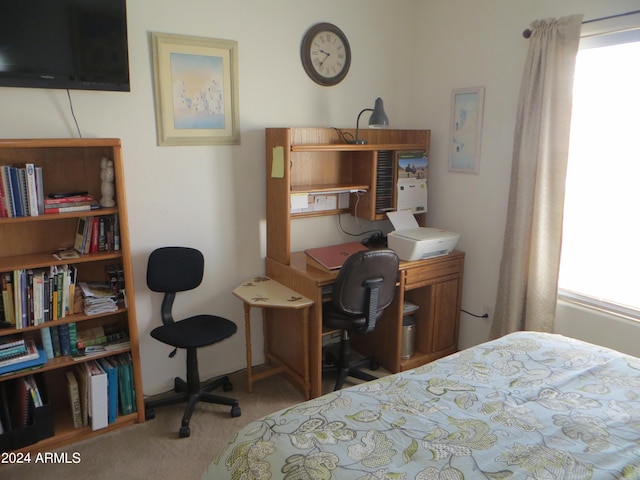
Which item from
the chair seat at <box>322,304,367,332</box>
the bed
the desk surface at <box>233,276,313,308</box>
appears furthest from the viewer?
the chair seat at <box>322,304,367,332</box>

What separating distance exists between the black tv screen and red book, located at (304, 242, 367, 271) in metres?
1.41

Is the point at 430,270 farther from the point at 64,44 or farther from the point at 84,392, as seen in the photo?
the point at 64,44

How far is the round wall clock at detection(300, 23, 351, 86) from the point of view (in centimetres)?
309

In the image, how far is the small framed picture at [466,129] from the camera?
3150 mm

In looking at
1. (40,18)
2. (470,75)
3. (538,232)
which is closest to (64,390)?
(40,18)

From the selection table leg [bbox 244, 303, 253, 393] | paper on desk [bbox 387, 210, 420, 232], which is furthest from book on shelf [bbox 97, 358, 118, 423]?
paper on desk [bbox 387, 210, 420, 232]

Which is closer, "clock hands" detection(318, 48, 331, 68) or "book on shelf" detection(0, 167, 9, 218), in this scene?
"book on shelf" detection(0, 167, 9, 218)

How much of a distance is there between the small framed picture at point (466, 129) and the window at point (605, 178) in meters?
0.62

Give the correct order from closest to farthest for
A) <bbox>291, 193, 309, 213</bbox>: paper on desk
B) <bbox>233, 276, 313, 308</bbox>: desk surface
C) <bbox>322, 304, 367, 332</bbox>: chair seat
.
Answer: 1. <bbox>233, 276, 313, 308</bbox>: desk surface
2. <bbox>322, 304, 367, 332</bbox>: chair seat
3. <bbox>291, 193, 309, 213</bbox>: paper on desk

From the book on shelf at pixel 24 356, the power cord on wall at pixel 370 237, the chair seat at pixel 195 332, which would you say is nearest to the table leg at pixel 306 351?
the chair seat at pixel 195 332

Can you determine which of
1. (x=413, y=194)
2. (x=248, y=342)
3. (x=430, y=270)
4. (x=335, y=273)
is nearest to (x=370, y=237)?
(x=413, y=194)

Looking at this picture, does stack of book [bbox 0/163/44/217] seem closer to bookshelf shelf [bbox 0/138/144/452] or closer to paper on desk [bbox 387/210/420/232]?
bookshelf shelf [bbox 0/138/144/452]

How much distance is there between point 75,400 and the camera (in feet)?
8.05

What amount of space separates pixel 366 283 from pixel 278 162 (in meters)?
0.92
